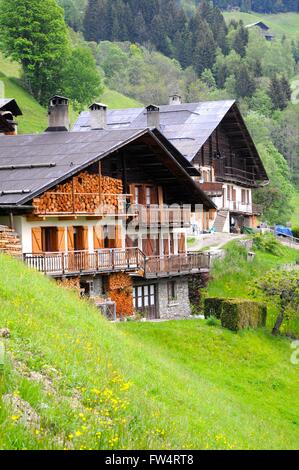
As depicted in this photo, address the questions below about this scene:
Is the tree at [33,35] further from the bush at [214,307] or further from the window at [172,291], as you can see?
the bush at [214,307]

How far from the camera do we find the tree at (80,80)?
9544 centimetres

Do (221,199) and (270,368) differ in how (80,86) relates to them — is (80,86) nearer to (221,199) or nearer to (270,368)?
(221,199)

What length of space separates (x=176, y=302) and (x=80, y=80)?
59936 millimetres

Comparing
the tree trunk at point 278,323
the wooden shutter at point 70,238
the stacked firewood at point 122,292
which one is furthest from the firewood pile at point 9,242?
the tree trunk at point 278,323

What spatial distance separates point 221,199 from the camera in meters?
63.3

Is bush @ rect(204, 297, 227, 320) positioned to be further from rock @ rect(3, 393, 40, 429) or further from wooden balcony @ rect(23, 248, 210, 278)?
rock @ rect(3, 393, 40, 429)

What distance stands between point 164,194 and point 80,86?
184ft

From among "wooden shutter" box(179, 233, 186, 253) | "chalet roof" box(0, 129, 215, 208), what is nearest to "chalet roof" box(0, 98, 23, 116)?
"wooden shutter" box(179, 233, 186, 253)

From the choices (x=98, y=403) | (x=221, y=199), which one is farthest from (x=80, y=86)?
(x=98, y=403)

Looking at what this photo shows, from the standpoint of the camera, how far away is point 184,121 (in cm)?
6106

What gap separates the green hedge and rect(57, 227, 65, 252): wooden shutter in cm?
614

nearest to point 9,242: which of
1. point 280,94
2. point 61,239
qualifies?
point 61,239

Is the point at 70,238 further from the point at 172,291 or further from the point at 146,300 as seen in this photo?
the point at 172,291

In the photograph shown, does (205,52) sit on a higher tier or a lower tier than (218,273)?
higher
